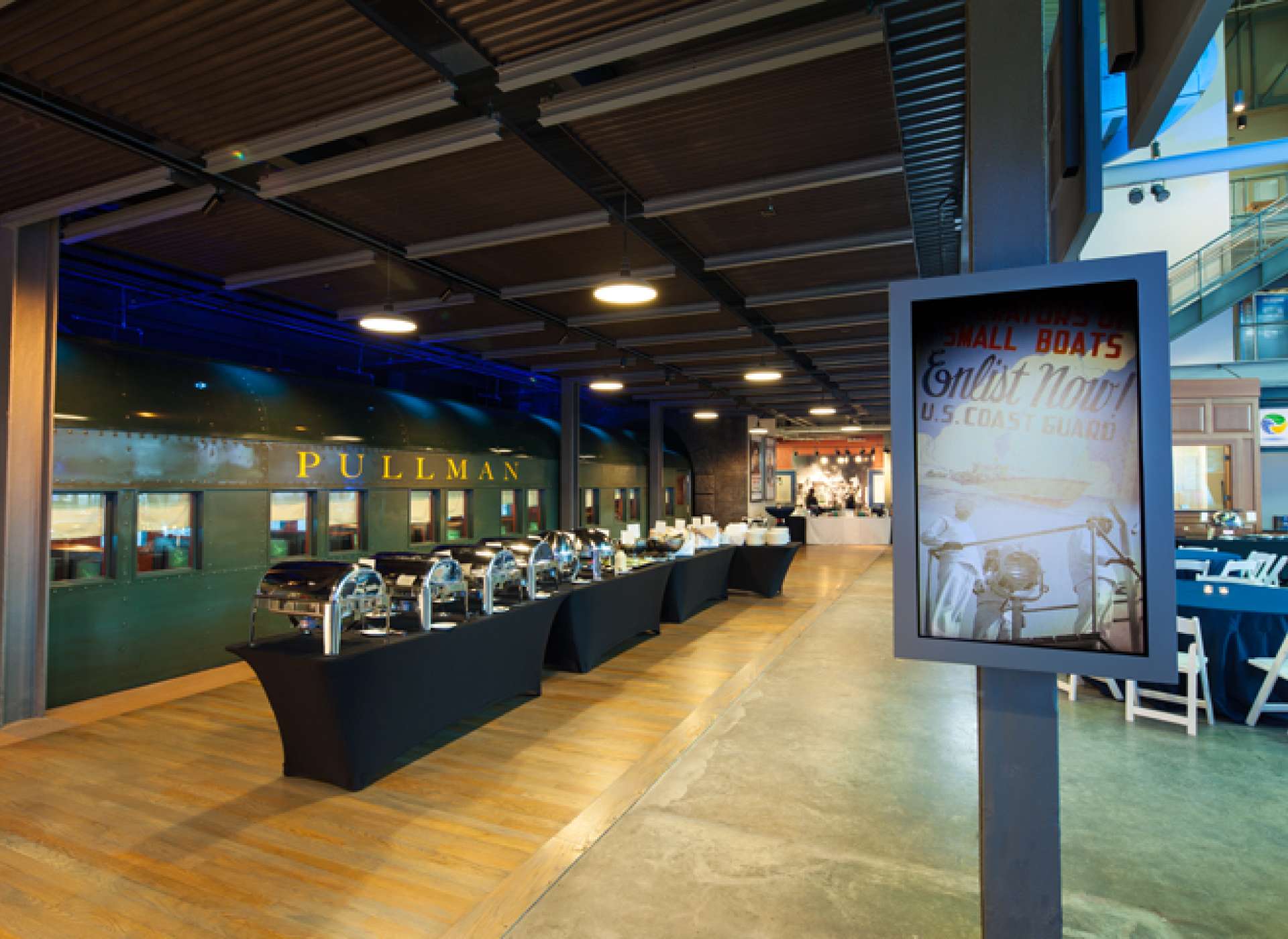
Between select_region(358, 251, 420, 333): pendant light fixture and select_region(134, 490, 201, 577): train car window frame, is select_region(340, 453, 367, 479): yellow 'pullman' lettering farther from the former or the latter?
select_region(358, 251, 420, 333): pendant light fixture

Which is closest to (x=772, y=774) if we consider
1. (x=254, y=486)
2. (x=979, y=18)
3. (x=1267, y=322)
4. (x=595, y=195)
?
(x=979, y=18)

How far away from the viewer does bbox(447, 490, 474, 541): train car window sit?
10.3 meters

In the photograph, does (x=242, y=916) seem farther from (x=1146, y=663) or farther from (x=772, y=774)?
(x=1146, y=663)

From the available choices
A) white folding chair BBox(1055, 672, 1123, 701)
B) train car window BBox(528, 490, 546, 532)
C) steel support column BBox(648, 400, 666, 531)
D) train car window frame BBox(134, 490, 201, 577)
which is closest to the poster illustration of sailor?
white folding chair BBox(1055, 672, 1123, 701)

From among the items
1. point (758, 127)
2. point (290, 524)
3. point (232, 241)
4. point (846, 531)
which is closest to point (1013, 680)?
point (758, 127)

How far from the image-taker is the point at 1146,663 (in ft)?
6.12

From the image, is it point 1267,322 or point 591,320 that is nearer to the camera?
point 591,320

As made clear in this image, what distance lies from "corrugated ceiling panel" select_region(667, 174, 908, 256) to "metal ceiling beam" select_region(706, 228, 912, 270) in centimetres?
5

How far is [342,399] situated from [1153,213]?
14541 mm

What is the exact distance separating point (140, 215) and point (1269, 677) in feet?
28.3

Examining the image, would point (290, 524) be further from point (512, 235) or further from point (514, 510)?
point (514, 510)

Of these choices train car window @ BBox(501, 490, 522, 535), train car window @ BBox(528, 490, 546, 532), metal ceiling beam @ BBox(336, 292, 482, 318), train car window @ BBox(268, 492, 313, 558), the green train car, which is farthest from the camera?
train car window @ BBox(528, 490, 546, 532)

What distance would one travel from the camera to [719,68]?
3.47 metres

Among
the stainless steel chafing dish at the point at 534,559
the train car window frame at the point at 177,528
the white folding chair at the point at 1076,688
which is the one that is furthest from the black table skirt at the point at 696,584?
the train car window frame at the point at 177,528
